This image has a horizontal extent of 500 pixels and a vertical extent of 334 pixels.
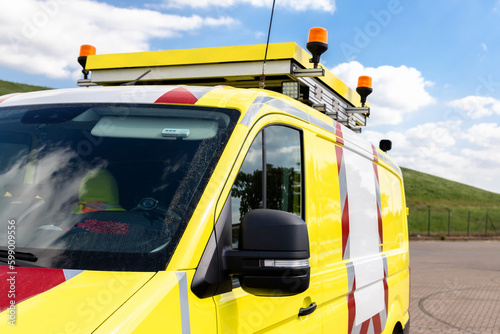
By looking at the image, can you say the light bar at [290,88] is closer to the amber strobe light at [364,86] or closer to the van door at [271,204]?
the van door at [271,204]

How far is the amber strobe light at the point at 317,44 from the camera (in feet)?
13.5

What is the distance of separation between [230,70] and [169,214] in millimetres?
2291

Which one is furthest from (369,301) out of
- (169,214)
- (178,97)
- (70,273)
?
(70,273)

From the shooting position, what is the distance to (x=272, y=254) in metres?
2.01

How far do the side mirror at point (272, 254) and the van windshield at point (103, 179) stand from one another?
24cm

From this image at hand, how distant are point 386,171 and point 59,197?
3504mm

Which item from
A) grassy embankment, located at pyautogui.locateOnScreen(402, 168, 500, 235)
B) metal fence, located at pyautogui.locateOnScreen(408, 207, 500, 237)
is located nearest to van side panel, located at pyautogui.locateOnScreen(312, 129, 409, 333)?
grassy embankment, located at pyautogui.locateOnScreen(402, 168, 500, 235)

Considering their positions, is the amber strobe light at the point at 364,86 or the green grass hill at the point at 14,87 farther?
the green grass hill at the point at 14,87

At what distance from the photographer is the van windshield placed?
6.79ft

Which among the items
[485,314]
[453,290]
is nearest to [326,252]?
[485,314]

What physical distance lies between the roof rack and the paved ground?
608cm

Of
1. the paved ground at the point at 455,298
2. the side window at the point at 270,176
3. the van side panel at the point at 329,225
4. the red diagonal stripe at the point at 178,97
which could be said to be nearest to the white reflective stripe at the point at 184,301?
the side window at the point at 270,176

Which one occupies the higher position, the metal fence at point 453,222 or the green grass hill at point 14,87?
the green grass hill at point 14,87

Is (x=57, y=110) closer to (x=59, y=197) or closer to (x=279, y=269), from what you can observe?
(x=59, y=197)
